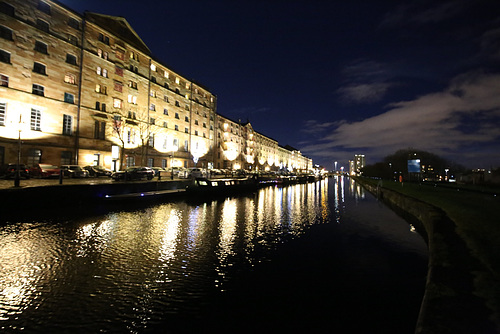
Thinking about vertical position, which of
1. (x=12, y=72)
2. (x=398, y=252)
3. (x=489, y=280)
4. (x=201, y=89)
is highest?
(x=201, y=89)

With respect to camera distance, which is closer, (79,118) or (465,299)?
(465,299)

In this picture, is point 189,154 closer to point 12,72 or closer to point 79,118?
point 79,118

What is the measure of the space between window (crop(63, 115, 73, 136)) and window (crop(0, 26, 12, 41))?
1042 cm

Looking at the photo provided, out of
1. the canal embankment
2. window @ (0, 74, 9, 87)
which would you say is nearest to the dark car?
window @ (0, 74, 9, 87)

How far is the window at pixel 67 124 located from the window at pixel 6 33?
1042 centimetres

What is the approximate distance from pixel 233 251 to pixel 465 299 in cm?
679

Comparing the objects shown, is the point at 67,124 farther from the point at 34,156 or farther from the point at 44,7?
the point at 44,7

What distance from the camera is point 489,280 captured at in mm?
4957

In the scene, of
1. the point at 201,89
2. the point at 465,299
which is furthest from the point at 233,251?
the point at 201,89

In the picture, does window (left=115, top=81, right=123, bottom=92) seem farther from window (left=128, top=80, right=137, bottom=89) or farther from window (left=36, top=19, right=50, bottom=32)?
window (left=36, top=19, right=50, bottom=32)

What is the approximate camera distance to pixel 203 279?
6.83 m

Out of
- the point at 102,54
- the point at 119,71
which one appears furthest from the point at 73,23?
the point at 119,71

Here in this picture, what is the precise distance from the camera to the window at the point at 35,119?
3106 cm

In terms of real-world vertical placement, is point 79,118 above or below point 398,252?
above
